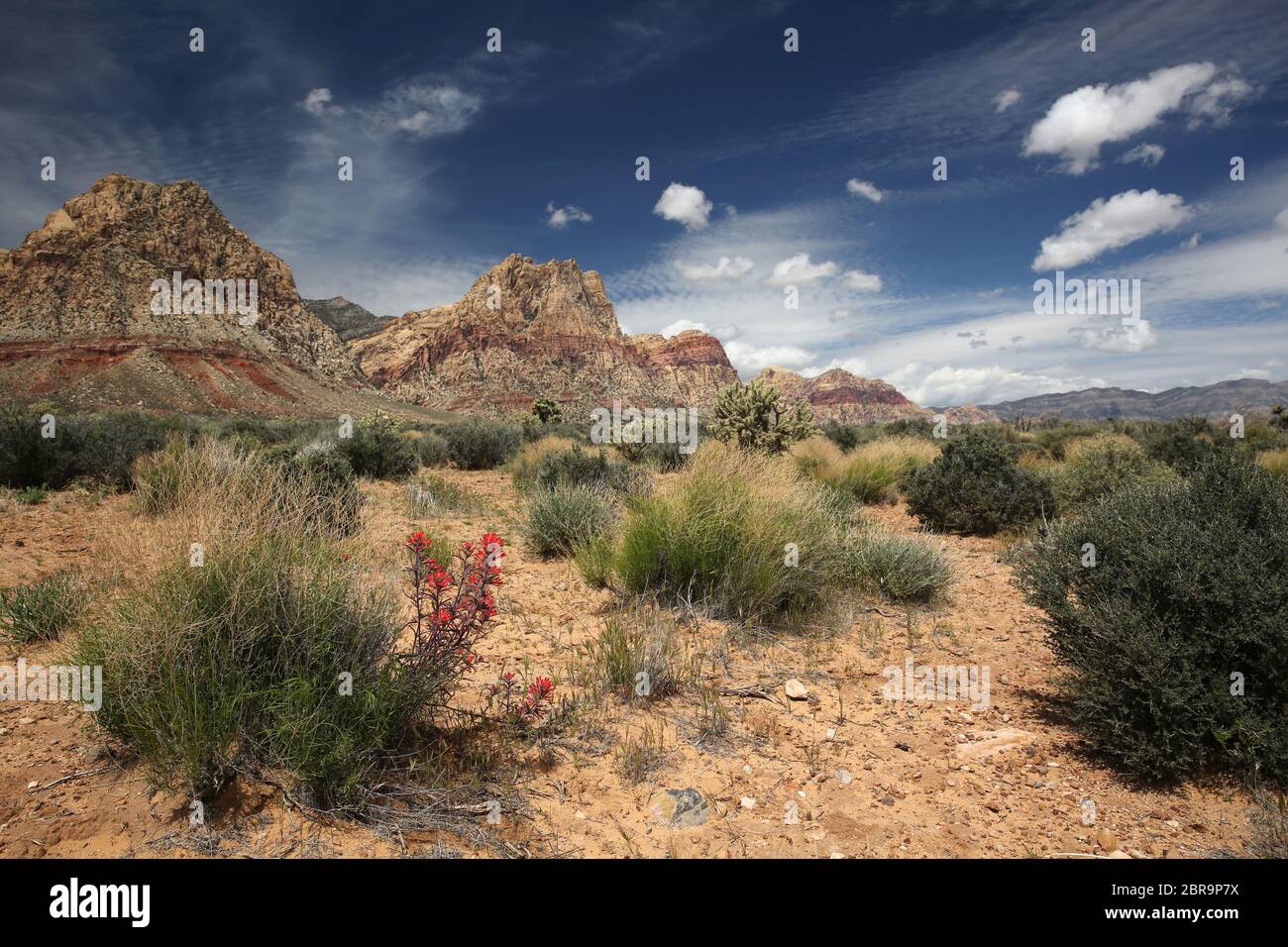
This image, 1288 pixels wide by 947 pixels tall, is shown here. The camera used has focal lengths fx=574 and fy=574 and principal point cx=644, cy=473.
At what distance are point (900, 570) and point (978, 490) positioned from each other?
3.75 m

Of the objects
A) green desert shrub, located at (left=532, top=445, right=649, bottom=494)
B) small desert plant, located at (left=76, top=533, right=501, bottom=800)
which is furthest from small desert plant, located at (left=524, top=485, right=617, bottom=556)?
small desert plant, located at (left=76, top=533, right=501, bottom=800)

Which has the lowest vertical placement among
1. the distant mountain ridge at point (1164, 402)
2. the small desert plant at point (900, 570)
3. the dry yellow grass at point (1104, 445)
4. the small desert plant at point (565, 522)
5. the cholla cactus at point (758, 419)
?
the small desert plant at point (900, 570)

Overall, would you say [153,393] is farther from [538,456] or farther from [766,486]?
[766,486]

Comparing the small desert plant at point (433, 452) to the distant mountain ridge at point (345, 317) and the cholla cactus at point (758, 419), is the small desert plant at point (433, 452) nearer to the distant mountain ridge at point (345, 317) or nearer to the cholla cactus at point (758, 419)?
the cholla cactus at point (758, 419)

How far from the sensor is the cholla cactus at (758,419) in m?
13.9

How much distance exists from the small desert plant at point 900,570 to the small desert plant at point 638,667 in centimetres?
253

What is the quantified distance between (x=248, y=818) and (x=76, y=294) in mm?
74097

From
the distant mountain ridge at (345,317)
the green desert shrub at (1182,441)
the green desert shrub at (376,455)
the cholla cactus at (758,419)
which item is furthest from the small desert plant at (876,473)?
the distant mountain ridge at (345,317)

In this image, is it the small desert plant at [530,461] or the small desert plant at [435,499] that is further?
the small desert plant at [530,461]

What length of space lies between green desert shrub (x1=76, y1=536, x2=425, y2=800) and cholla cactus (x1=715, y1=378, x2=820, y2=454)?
1171 cm

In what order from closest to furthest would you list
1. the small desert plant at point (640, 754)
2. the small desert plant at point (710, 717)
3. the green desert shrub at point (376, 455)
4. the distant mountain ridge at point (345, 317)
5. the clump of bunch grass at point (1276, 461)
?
the small desert plant at point (640, 754)
the small desert plant at point (710, 717)
the clump of bunch grass at point (1276, 461)
the green desert shrub at point (376, 455)
the distant mountain ridge at point (345, 317)

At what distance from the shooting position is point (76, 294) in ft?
174

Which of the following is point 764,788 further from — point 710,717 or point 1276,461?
point 1276,461
